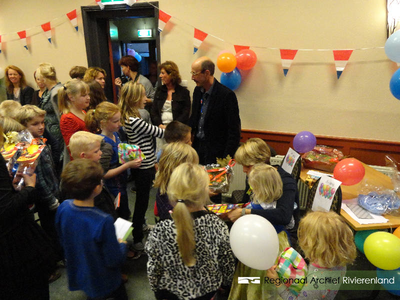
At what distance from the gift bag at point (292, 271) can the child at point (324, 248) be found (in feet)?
0.14

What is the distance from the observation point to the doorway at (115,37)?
356cm

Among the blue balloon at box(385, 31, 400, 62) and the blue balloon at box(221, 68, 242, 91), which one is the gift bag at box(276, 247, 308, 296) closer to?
the blue balloon at box(385, 31, 400, 62)

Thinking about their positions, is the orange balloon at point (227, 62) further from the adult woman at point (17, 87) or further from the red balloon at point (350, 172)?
the adult woman at point (17, 87)

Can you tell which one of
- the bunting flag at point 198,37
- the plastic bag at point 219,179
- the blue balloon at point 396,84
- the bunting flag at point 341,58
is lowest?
the plastic bag at point 219,179

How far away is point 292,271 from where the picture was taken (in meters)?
1.34

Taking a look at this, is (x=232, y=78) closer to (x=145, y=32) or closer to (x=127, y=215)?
(x=127, y=215)

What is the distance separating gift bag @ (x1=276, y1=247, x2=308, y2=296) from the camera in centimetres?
Result: 133

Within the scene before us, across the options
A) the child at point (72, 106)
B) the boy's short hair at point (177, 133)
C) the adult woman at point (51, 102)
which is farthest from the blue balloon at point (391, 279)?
the adult woman at point (51, 102)

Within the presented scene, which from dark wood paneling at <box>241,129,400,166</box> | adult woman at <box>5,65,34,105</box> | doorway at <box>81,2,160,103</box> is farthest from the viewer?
adult woman at <box>5,65,34,105</box>

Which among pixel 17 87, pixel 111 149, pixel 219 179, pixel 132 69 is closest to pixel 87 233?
pixel 111 149

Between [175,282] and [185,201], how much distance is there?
1.32ft

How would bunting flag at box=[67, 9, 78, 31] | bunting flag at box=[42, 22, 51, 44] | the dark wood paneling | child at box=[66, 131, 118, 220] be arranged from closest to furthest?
1. child at box=[66, 131, 118, 220]
2. the dark wood paneling
3. bunting flag at box=[67, 9, 78, 31]
4. bunting flag at box=[42, 22, 51, 44]

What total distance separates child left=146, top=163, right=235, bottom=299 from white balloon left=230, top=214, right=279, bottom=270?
57 millimetres

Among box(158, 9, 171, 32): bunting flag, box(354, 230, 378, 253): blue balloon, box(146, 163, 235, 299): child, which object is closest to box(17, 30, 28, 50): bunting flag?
box(158, 9, 171, 32): bunting flag
